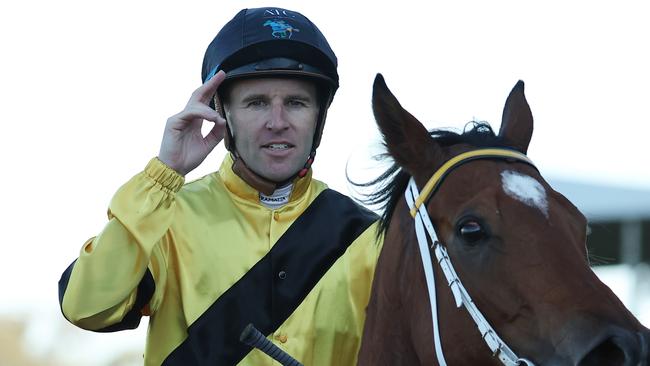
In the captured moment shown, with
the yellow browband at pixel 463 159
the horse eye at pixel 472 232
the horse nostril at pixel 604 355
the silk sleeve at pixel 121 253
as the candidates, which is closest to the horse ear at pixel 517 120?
the yellow browband at pixel 463 159

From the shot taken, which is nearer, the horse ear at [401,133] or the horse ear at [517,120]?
the horse ear at [401,133]

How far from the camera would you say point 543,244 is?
333cm

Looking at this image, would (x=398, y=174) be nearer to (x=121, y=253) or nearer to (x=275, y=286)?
(x=275, y=286)

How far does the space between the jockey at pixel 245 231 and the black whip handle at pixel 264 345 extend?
0.30 meters

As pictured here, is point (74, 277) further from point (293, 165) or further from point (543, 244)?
point (543, 244)

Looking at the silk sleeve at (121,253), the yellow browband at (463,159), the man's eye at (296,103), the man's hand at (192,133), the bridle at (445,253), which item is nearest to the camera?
the bridle at (445,253)

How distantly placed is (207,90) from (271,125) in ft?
1.00

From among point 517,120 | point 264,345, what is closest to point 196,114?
point 264,345

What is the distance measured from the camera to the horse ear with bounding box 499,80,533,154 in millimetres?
4008

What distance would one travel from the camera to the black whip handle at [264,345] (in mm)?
3932

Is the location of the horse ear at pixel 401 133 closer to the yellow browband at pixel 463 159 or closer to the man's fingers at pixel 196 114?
the yellow browband at pixel 463 159

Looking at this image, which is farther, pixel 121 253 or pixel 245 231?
pixel 245 231

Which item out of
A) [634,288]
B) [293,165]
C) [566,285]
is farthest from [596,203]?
[566,285]

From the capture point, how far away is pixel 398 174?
13.2 ft
